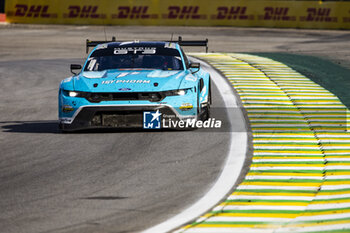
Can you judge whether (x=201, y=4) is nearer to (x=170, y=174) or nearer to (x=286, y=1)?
(x=286, y=1)

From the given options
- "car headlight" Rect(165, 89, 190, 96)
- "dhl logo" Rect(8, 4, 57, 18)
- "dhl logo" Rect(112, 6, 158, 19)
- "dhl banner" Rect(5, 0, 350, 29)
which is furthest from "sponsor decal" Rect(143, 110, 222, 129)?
"dhl logo" Rect(8, 4, 57, 18)

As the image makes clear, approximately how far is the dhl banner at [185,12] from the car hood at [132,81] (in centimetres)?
3308

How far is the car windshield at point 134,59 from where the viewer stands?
1222 cm

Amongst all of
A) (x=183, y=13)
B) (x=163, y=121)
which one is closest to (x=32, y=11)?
(x=183, y=13)

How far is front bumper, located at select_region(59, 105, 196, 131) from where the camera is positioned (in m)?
10.8

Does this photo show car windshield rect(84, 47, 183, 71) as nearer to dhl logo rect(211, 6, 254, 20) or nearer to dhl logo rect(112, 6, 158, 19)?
dhl logo rect(211, 6, 254, 20)

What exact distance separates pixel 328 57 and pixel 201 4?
20528 mm

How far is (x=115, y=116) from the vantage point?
10.8m

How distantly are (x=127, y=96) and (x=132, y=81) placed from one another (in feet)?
1.02

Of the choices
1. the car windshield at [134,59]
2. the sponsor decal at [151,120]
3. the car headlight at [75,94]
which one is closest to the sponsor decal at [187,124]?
the sponsor decal at [151,120]

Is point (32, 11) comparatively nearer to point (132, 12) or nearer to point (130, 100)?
point (132, 12)

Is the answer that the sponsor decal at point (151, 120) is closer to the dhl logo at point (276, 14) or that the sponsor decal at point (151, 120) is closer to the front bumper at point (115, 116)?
the front bumper at point (115, 116)

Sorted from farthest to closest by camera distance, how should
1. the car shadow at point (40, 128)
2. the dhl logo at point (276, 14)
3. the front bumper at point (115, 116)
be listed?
the dhl logo at point (276, 14)
the car shadow at point (40, 128)
the front bumper at point (115, 116)

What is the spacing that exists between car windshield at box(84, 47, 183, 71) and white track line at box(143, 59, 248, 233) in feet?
4.47
